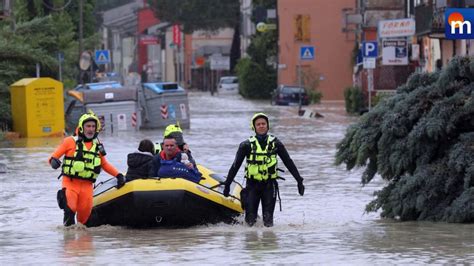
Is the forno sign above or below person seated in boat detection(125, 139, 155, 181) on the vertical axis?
above

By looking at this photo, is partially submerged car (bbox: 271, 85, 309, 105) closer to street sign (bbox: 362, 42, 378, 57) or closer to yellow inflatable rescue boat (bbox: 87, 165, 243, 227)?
street sign (bbox: 362, 42, 378, 57)

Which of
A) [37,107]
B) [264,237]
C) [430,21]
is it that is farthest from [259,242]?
→ [430,21]

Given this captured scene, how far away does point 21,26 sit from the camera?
49.6 metres

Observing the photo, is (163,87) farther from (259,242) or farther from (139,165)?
(259,242)

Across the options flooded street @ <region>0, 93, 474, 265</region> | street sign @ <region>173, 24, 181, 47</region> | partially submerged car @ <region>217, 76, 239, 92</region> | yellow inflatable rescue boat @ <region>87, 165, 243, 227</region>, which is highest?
street sign @ <region>173, 24, 181, 47</region>

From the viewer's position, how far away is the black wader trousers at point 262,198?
16828mm

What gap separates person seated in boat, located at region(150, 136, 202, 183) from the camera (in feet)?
56.1

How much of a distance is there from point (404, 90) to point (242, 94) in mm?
77547

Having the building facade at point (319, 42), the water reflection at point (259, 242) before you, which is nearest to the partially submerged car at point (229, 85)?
the building facade at point (319, 42)

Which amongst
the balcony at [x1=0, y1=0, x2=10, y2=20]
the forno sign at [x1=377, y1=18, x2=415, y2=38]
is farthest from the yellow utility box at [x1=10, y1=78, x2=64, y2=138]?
the forno sign at [x1=377, y1=18, x2=415, y2=38]

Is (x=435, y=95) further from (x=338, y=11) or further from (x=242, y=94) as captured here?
(x=242, y=94)

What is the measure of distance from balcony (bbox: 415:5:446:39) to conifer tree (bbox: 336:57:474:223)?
3052 centimetres

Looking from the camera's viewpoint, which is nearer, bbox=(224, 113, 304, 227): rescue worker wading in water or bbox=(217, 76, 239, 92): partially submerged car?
bbox=(224, 113, 304, 227): rescue worker wading in water

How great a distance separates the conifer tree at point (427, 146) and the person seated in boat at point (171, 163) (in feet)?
7.96
